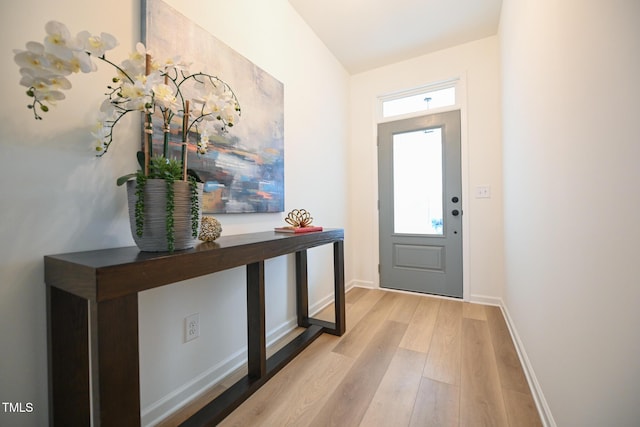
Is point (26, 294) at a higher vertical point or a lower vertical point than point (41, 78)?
lower

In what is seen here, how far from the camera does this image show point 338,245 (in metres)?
1.98

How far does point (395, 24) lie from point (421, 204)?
1739 mm

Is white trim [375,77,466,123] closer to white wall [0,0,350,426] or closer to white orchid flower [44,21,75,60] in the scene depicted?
white wall [0,0,350,426]

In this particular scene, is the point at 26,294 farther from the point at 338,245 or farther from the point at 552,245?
the point at 552,245

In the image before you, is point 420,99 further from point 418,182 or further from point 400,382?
point 400,382

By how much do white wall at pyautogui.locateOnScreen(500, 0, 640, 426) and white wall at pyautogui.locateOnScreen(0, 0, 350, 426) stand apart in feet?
5.01

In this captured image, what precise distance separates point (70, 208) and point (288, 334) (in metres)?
1.53

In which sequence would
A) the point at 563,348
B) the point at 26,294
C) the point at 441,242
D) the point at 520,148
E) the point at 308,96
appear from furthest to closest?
the point at 441,242
the point at 308,96
the point at 520,148
the point at 563,348
the point at 26,294

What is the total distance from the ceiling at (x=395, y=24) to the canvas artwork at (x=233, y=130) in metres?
0.94

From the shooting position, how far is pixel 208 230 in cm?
119

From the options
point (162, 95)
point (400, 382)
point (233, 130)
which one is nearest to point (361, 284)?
point (400, 382)

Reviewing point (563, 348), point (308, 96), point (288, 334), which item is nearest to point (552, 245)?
point (563, 348)

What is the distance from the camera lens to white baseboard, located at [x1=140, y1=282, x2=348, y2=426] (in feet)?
3.79

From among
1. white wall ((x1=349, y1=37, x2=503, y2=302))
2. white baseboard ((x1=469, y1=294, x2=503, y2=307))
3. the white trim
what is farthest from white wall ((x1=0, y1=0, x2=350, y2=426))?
white baseboard ((x1=469, y1=294, x2=503, y2=307))
